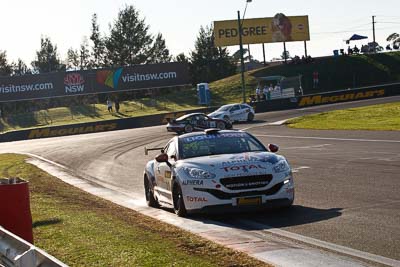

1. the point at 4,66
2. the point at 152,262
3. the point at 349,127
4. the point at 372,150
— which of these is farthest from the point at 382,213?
the point at 4,66

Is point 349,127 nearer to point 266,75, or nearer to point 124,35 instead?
point 266,75

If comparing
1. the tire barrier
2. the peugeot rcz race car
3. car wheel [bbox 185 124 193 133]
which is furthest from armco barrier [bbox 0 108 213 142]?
the tire barrier

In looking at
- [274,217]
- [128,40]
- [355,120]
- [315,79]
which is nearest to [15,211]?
[274,217]

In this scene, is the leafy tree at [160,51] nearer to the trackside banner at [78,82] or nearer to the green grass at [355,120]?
the trackside banner at [78,82]

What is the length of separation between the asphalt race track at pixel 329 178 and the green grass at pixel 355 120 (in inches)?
81.8

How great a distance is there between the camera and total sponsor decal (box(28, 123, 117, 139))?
175 ft

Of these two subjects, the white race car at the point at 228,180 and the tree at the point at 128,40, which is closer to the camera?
the white race car at the point at 228,180

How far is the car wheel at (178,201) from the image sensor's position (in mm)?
11945

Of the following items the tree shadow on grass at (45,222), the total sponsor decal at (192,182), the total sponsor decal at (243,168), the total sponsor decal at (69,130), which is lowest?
the total sponsor decal at (69,130)

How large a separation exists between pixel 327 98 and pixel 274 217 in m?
49.3

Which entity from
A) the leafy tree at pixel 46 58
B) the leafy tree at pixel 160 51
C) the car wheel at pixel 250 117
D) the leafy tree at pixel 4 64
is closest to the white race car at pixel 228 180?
the car wheel at pixel 250 117

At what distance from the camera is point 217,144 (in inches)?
505

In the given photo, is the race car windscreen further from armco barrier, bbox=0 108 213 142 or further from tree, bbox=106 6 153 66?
tree, bbox=106 6 153 66

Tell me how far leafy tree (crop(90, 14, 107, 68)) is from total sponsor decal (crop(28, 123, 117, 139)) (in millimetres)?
62508
